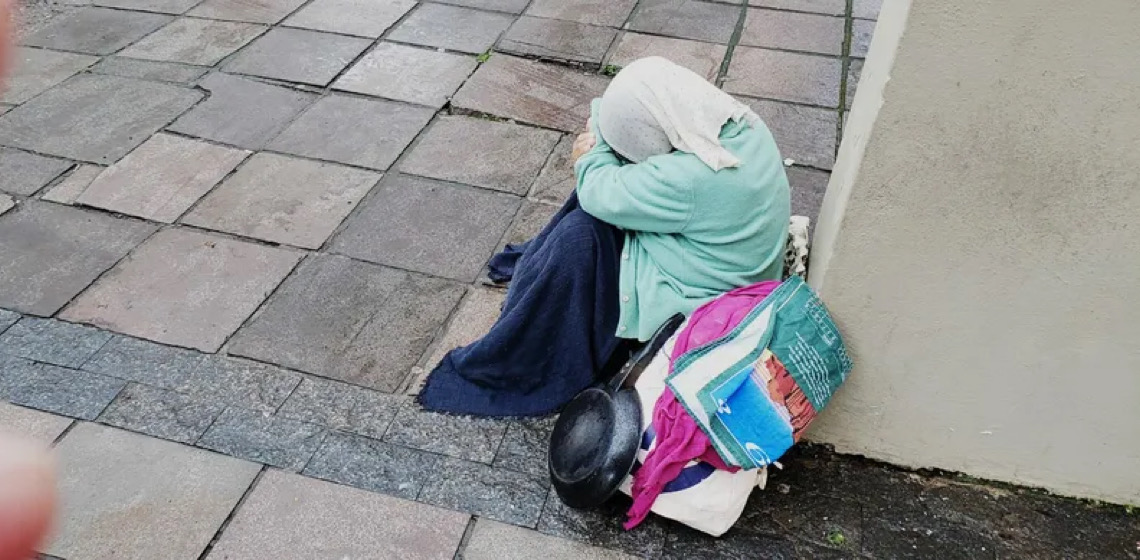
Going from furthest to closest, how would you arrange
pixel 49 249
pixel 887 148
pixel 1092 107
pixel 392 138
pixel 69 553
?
1. pixel 392 138
2. pixel 49 249
3. pixel 69 553
4. pixel 887 148
5. pixel 1092 107

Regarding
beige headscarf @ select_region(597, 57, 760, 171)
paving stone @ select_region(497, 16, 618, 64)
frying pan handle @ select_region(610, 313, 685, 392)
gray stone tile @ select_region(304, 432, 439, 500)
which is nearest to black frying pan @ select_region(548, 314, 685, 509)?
frying pan handle @ select_region(610, 313, 685, 392)

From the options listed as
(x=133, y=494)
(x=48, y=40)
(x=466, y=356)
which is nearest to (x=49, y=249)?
(x=133, y=494)

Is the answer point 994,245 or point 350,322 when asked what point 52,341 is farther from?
point 994,245

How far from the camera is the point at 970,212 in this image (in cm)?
214

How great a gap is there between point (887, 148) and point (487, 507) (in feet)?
4.84

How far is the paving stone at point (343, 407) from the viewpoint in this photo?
2.78 m

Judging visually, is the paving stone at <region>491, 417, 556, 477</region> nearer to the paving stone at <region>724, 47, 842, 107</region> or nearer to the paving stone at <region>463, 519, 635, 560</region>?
the paving stone at <region>463, 519, 635, 560</region>

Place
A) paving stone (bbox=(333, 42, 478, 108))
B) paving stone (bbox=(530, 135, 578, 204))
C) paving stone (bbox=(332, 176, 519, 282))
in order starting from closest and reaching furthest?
paving stone (bbox=(332, 176, 519, 282)) < paving stone (bbox=(530, 135, 578, 204)) < paving stone (bbox=(333, 42, 478, 108))

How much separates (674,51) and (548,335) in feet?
9.25

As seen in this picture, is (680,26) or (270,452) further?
(680,26)

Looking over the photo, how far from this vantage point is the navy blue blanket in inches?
107

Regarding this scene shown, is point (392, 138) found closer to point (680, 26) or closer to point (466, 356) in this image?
point (466, 356)

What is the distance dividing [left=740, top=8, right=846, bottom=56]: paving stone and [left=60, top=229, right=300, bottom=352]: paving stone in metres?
3.21

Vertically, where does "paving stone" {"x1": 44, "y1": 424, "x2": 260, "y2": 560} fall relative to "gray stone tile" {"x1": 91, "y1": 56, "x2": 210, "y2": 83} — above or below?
below
